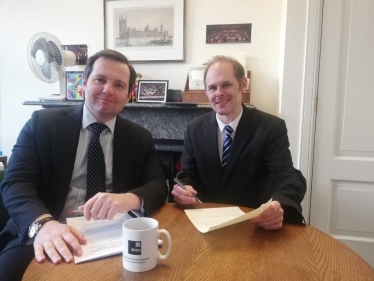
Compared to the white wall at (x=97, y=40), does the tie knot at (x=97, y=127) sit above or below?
below

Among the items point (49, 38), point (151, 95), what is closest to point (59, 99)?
point (49, 38)

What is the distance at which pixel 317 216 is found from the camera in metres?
2.30

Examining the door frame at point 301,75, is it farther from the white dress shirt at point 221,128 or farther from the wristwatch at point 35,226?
the wristwatch at point 35,226

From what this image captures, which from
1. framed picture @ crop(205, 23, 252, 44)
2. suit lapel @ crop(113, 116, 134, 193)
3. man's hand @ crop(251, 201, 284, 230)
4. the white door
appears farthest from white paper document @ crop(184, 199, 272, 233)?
framed picture @ crop(205, 23, 252, 44)

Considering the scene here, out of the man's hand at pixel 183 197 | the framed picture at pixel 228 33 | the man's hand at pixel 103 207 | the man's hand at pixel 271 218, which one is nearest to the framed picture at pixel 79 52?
the framed picture at pixel 228 33

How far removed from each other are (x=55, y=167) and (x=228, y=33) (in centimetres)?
179

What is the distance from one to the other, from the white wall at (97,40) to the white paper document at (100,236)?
1748mm

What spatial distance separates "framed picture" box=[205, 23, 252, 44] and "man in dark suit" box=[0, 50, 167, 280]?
48.4 inches

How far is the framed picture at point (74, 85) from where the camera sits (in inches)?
103

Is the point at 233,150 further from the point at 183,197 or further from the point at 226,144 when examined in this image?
the point at 183,197

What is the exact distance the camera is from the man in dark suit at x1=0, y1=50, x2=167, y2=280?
101 cm

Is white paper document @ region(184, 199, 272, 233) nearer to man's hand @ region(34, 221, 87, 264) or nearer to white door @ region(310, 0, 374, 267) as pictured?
man's hand @ region(34, 221, 87, 264)

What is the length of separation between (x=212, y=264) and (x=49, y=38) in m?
2.25

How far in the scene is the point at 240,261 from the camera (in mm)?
795
